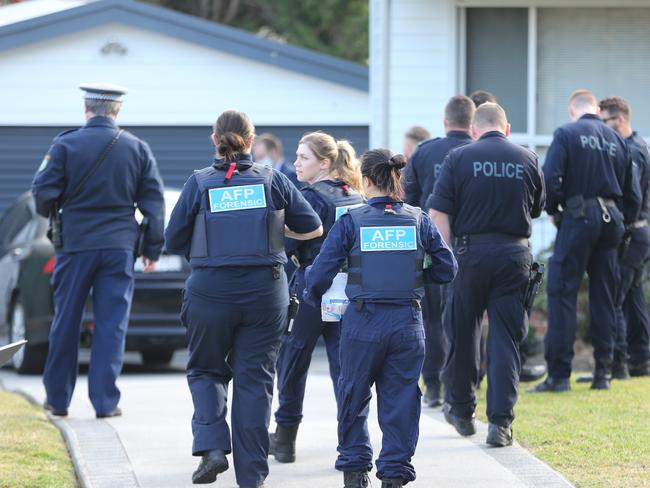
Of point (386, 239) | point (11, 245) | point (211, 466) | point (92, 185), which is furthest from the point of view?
point (11, 245)

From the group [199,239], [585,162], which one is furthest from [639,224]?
[199,239]

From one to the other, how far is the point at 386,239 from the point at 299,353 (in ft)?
4.01

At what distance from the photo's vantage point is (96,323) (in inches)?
355

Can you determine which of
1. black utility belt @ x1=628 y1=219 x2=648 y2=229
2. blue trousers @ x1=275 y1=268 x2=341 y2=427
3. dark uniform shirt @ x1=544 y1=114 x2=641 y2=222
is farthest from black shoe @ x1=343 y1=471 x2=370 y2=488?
black utility belt @ x1=628 y1=219 x2=648 y2=229

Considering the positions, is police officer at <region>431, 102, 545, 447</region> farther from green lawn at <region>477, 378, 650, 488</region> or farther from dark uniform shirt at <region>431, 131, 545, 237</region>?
green lawn at <region>477, 378, 650, 488</region>

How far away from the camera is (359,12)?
3297 cm

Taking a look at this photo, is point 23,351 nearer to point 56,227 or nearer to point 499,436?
point 56,227

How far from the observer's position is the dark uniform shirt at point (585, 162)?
9.53 metres

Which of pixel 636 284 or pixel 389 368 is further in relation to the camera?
pixel 636 284

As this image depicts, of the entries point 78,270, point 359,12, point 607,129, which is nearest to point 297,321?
point 78,270

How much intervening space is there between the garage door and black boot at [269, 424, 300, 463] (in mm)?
9609

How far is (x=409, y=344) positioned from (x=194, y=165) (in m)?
10.9

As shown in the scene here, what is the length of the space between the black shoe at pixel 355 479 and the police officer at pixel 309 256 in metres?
0.84

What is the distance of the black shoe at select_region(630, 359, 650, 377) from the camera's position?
10.9 meters
